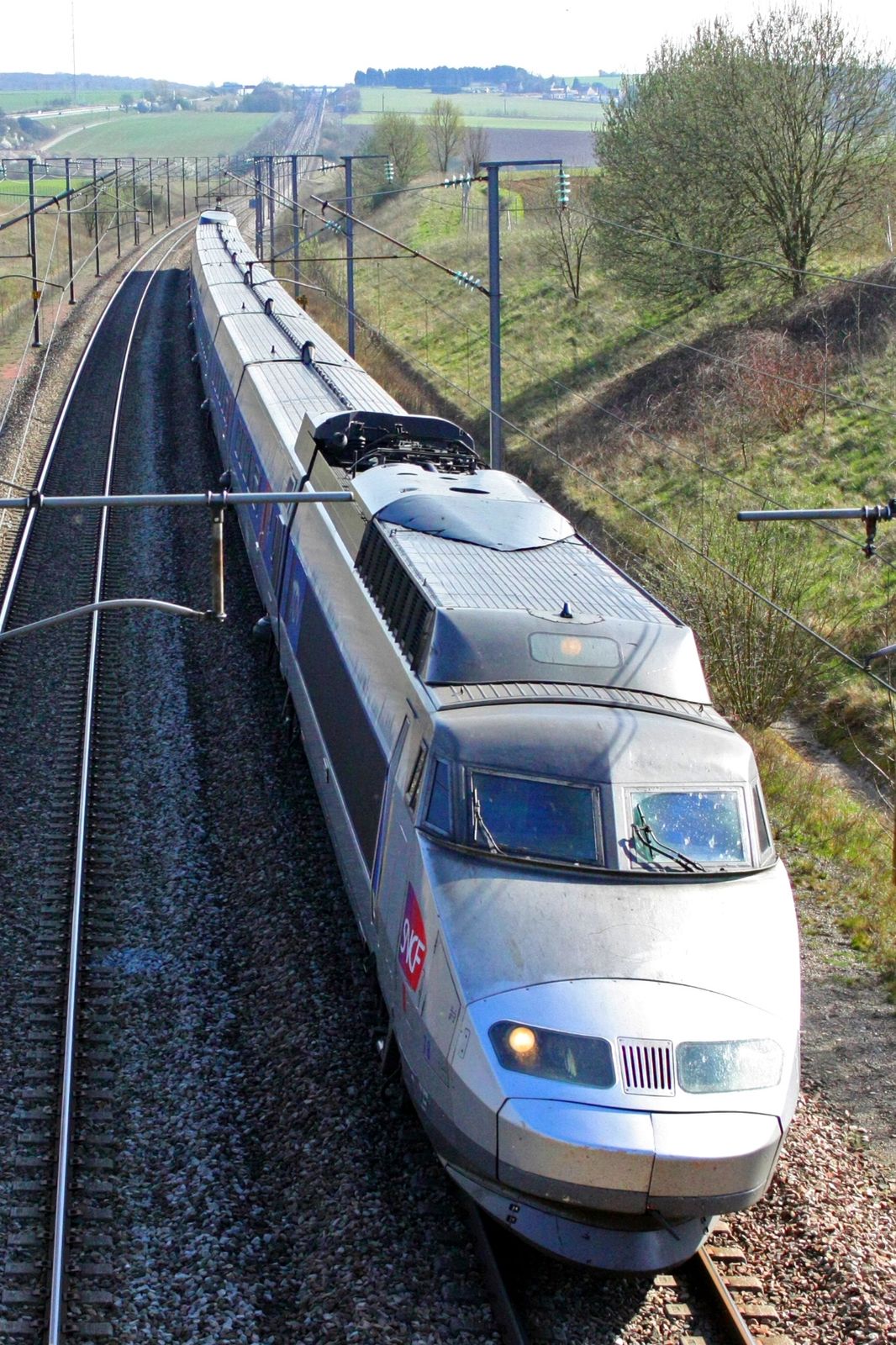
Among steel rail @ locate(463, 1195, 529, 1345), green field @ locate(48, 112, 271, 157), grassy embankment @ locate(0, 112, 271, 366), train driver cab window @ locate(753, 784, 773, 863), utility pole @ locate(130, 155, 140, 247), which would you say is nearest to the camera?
steel rail @ locate(463, 1195, 529, 1345)

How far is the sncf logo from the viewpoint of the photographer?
28.8ft

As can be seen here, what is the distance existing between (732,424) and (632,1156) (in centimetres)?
2723

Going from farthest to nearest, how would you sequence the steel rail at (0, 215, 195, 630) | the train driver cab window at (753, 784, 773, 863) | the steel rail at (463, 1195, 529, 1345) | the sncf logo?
the steel rail at (0, 215, 195, 630), the train driver cab window at (753, 784, 773, 863), the sncf logo, the steel rail at (463, 1195, 529, 1345)

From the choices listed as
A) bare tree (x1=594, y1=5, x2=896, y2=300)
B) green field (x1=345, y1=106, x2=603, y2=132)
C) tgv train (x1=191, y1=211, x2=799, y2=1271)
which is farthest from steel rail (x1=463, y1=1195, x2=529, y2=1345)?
green field (x1=345, y1=106, x2=603, y2=132)

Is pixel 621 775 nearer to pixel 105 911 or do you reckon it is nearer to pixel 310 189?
pixel 105 911

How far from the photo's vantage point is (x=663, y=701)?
988 cm

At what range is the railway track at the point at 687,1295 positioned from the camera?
8.10 meters

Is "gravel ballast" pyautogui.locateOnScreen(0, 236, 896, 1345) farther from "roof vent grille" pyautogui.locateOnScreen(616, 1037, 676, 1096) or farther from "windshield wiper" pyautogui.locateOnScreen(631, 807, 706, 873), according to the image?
"windshield wiper" pyautogui.locateOnScreen(631, 807, 706, 873)

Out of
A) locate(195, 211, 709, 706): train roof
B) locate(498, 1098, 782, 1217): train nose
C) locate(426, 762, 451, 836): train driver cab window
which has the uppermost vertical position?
locate(195, 211, 709, 706): train roof

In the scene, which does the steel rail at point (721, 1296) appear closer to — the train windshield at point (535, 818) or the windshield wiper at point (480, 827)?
the train windshield at point (535, 818)

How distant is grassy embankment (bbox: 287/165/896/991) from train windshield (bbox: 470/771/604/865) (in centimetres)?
503

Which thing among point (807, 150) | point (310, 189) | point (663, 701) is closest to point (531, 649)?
point (663, 701)

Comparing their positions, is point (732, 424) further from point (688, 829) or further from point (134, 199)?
point (134, 199)

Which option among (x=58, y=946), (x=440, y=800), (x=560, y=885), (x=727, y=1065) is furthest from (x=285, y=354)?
(x=727, y=1065)
